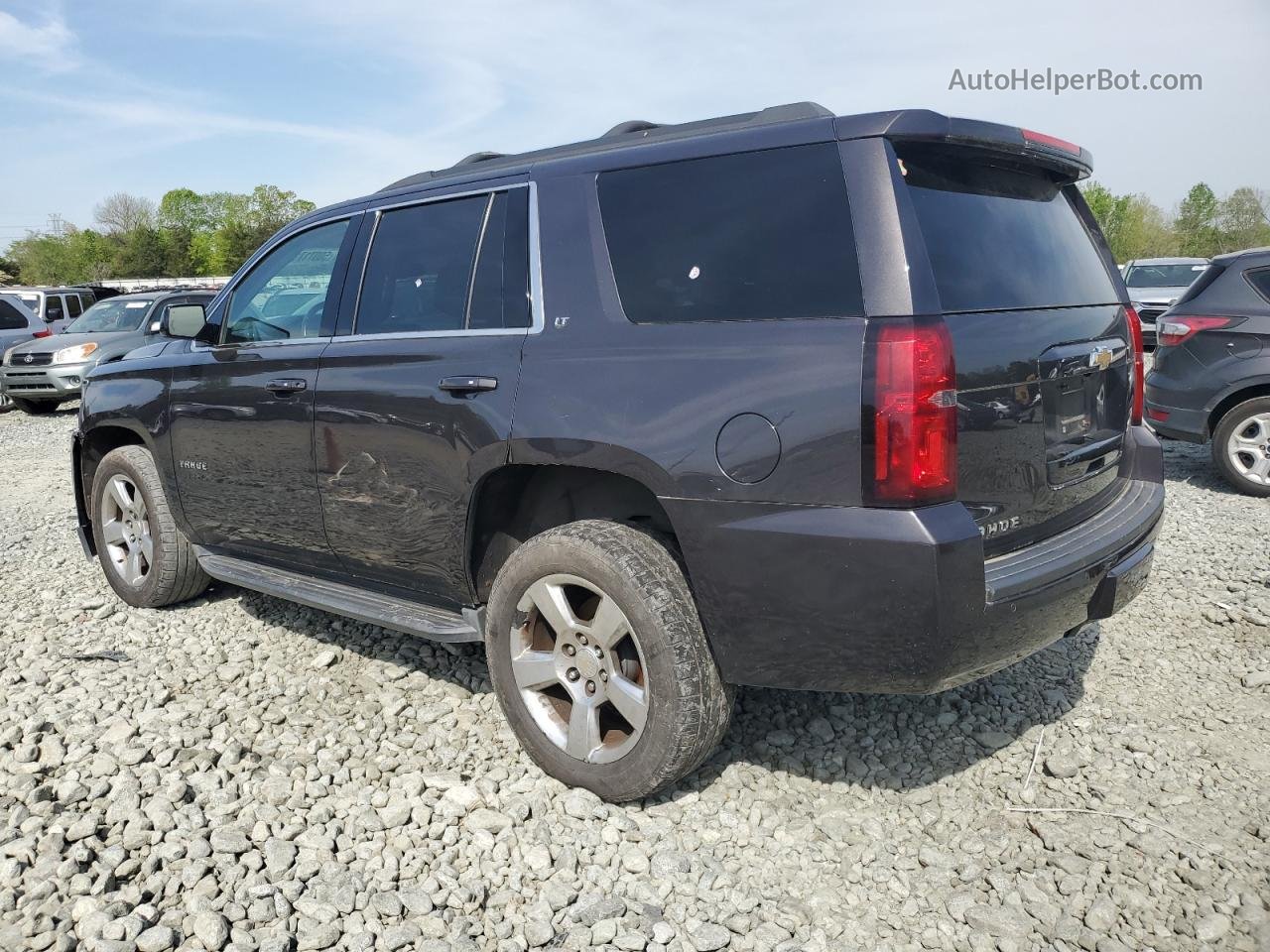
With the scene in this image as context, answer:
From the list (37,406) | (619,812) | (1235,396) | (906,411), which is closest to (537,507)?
(619,812)

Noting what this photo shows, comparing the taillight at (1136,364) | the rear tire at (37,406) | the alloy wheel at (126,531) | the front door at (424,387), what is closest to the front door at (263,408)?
the front door at (424,387)

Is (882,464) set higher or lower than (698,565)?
higher

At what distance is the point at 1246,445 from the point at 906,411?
5.91m

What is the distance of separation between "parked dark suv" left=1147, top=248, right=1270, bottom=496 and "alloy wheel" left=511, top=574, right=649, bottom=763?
5972 mm

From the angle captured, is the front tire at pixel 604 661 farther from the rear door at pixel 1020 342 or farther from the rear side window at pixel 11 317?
the rear side window at pixel 11 317

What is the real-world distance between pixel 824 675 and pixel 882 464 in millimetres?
621

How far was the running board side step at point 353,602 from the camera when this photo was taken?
3.41 m

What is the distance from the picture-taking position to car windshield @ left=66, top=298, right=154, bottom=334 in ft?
49.2

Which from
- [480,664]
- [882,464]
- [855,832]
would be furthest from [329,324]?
[855,832]

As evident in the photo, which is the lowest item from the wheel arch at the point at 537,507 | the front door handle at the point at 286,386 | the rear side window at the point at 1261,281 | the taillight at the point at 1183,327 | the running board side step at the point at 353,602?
the running board side step at the point at 353,602

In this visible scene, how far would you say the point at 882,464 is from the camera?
2.42 m

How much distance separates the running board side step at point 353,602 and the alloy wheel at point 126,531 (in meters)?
0.59

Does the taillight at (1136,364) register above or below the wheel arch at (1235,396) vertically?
above

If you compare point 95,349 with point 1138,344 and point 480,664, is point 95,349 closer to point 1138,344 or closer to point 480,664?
point 480,664
